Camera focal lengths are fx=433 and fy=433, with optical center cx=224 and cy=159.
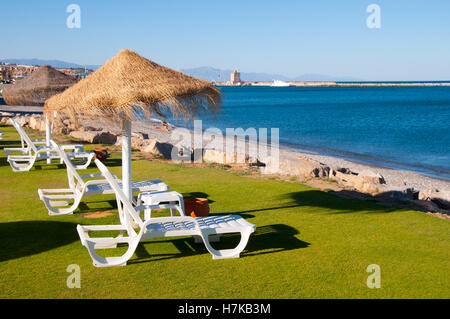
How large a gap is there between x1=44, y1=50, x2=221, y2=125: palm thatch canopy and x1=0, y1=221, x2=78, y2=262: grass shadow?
1.58m

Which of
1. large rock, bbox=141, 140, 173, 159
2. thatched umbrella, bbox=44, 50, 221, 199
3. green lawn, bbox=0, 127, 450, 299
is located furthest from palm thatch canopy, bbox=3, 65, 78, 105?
thatched umbrella, bbox=44, 50, 221, 199

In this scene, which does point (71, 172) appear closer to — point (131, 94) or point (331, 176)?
point (131, 94)

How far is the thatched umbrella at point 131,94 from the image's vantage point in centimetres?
526

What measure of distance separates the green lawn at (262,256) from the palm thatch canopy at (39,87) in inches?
143

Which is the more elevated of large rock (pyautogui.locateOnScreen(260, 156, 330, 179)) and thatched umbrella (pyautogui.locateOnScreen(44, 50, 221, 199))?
thatched umbrella (pyautogui.locateOnScreen(44, 50, 221, 199))

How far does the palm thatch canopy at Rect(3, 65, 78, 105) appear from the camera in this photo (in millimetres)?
11047

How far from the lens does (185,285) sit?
14.6ft

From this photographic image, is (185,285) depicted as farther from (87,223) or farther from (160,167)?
(160,167)

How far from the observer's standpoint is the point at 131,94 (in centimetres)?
518

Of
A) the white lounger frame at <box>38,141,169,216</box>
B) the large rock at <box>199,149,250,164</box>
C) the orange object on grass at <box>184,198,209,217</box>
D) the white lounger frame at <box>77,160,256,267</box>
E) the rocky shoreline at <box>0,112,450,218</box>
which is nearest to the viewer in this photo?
the white lounger frame at <box>77,160,256,267</box>

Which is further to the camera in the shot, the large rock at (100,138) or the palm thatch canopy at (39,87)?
the large rock at (100,138)

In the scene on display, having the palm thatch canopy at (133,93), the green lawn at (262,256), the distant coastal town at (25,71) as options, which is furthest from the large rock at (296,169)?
the palm thatch canopy at (133,93)

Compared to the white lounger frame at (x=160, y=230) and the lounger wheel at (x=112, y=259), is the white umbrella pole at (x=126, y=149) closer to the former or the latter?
the white lounger frame at (x=160, y=230)

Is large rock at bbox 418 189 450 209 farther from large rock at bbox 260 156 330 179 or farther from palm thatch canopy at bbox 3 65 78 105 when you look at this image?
palm thatch canopy at bbox 3 65 78 105
